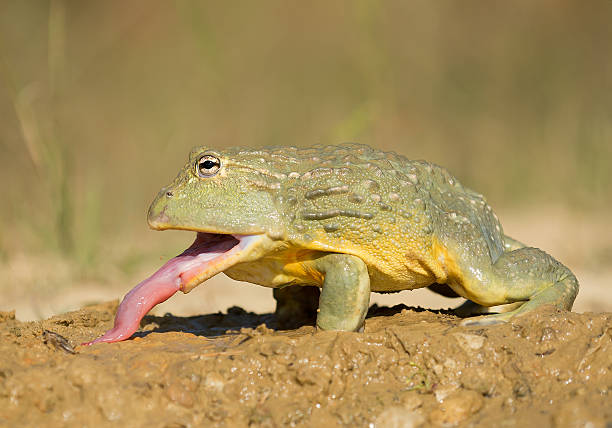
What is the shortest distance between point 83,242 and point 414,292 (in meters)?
3.55

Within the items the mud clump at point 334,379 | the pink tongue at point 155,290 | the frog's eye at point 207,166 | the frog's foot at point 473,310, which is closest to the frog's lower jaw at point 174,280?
the pink tongue at point 155,290

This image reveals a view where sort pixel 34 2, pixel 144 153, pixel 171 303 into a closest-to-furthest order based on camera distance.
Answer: pixel 171 303 → pixel 144 153 → pixel 34 2

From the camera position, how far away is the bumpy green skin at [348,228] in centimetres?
412

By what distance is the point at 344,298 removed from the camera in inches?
158

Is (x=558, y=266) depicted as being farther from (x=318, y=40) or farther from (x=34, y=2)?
(x=34, y=2)

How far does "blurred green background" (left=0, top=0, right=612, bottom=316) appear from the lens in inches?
309

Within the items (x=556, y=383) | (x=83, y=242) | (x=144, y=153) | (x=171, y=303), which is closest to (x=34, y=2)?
(x=144, y=153)

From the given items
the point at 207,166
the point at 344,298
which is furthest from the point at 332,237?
the point at 207,166

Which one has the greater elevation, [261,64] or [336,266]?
[261,64]

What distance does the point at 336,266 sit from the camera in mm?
4094

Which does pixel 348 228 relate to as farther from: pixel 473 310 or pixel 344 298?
pixel 473 310

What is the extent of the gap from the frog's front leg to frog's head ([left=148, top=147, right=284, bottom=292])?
0.40 m

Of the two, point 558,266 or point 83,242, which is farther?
point 83,242

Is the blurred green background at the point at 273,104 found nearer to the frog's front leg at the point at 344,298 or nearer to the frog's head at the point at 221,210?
the frog's head at the point at 221,210
